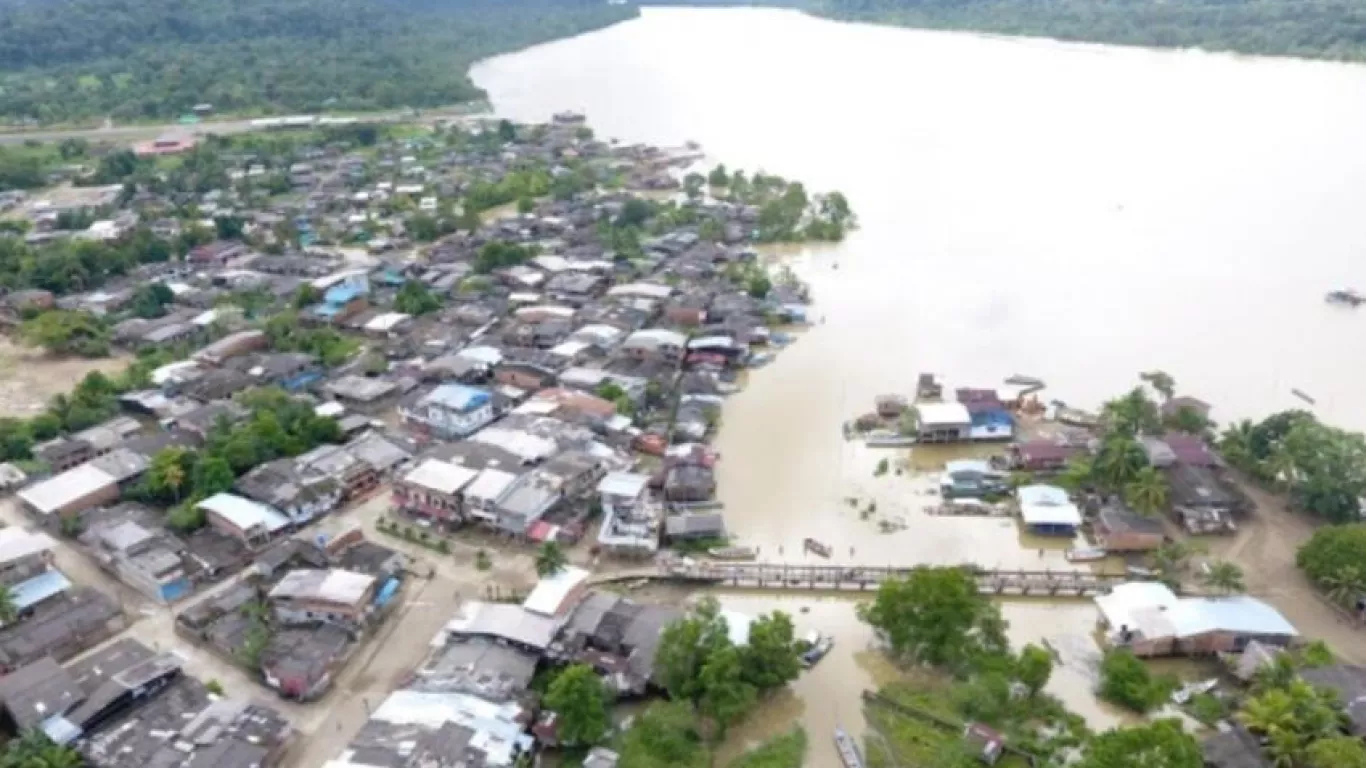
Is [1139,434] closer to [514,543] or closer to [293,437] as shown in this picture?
[514,543]

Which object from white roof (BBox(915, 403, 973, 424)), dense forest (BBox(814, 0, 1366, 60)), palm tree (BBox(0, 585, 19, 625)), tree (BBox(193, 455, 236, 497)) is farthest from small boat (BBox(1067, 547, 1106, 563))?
dense forest (BBox(814, 0, 1366, 60))

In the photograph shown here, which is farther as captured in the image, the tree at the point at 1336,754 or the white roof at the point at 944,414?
the white roof at the point at 944,414

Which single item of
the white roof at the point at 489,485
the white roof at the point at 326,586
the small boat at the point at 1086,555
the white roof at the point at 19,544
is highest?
the white roof at the point at 19,544

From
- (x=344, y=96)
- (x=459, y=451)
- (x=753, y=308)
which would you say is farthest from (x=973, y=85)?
(x=459, y=451)

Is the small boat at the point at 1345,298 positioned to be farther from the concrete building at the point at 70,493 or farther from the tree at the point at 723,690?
the concrete building at the point at 70,493

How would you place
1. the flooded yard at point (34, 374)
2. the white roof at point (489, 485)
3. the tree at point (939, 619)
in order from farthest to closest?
the flooded yard at point (34, 374)
the white roof at point (489, 485)
the tree at point (939, 619)

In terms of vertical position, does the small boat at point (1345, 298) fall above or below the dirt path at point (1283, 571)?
above

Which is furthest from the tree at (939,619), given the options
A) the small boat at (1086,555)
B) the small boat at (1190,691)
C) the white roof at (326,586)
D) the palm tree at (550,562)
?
the white roof at (326,586)
